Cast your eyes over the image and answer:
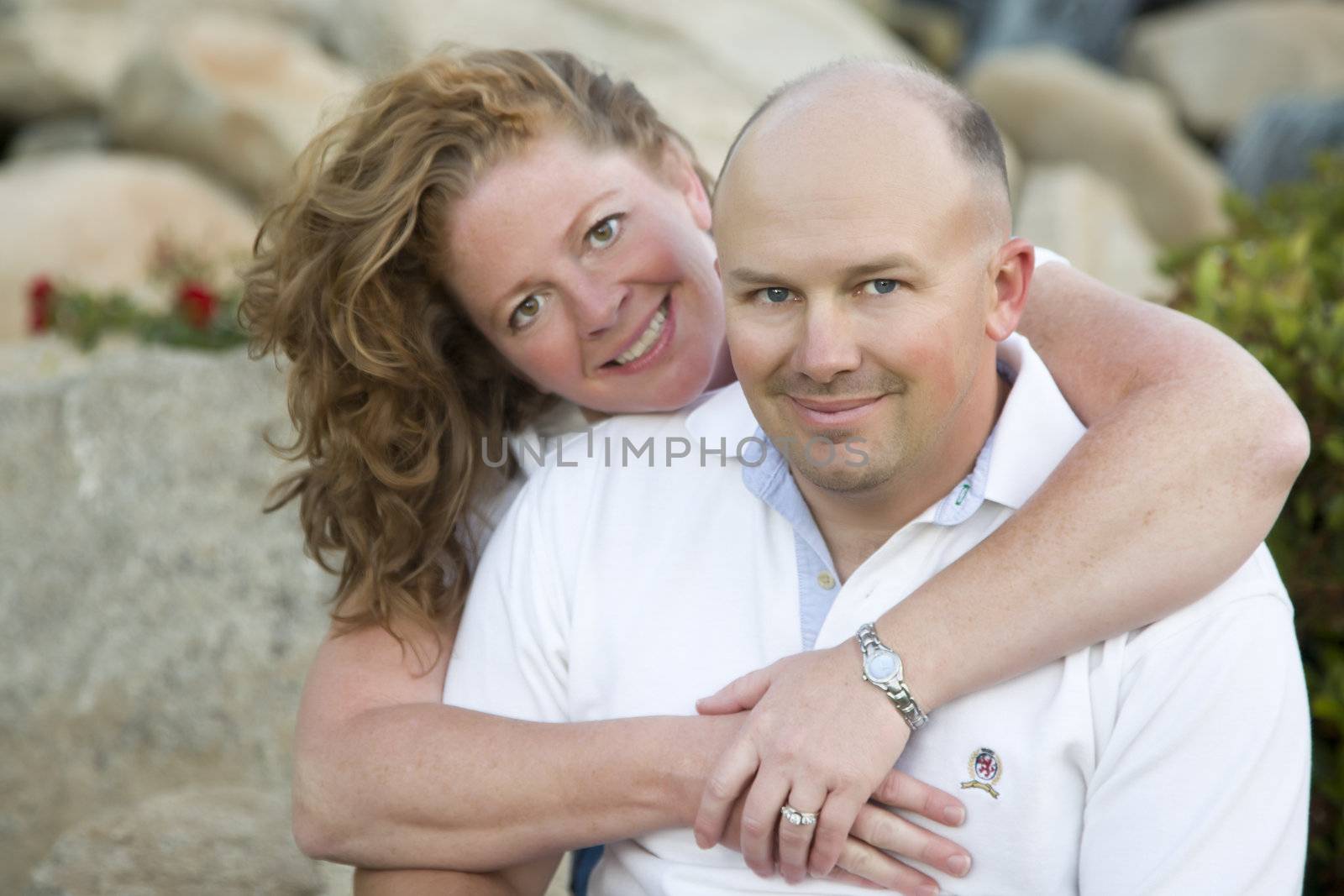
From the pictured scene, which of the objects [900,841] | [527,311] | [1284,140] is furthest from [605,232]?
[1284,140]

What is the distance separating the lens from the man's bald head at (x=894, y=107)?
7.10 feet

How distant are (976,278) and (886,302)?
0.17m

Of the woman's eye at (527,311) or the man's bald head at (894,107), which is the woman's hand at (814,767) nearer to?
the man's bald head at (894,107)

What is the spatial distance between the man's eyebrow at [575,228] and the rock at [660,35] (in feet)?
12.6

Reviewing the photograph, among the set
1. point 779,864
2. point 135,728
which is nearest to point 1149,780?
point 779,864

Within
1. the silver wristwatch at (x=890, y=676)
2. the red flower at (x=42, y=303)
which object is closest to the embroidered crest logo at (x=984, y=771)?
the silver wristwatch at (x=890, y=676)

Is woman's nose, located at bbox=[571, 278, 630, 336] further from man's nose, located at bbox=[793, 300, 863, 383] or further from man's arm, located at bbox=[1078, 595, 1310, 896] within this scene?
man's arm, located at bbox=[1078, 595, 1310, 896]

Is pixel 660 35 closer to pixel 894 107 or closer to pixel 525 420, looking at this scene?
pixel 525 420

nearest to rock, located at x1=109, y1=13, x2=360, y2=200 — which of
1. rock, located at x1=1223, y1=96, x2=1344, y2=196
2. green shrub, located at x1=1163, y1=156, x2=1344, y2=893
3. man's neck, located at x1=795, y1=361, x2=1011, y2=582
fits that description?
green shrub, located at x1=1163, y1=156, x2=1344, y2=893

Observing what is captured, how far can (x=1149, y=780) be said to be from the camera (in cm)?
205

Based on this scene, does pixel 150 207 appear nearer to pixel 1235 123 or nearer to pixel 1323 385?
pixel 1323 385

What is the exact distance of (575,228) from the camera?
8.71 ft

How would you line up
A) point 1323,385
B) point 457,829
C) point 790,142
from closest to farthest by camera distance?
point 790,142 < point 457,829 < point 1323,385

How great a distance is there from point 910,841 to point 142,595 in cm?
244
